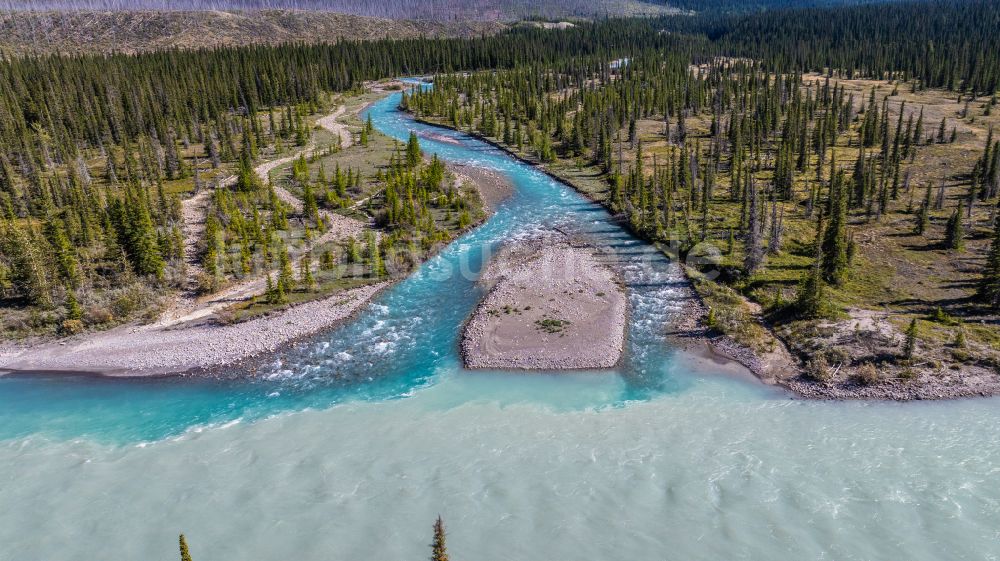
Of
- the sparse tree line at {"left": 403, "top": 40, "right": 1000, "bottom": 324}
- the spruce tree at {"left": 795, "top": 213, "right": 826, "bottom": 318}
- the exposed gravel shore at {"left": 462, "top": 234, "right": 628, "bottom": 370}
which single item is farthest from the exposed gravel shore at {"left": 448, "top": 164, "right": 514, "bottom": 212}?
the spruce tree at {"left": 795, "top": 213, "right": 826, "bottom": 318}

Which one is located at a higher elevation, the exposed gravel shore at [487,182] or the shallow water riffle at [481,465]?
the exposed gravel shore at [487,182]

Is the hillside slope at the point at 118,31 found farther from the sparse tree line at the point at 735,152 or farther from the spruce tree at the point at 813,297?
the spruce tree at the point at 813,297

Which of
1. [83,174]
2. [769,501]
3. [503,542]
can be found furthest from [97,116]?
[769,501]

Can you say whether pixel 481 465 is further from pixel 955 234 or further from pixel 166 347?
pixel 955 234

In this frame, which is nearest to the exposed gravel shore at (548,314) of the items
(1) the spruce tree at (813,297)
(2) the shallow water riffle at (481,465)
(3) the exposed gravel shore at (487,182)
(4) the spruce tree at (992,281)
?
(2) the shallow water riffle at (481,465)

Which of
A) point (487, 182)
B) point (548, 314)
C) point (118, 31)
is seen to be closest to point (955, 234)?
point (548, 314)
